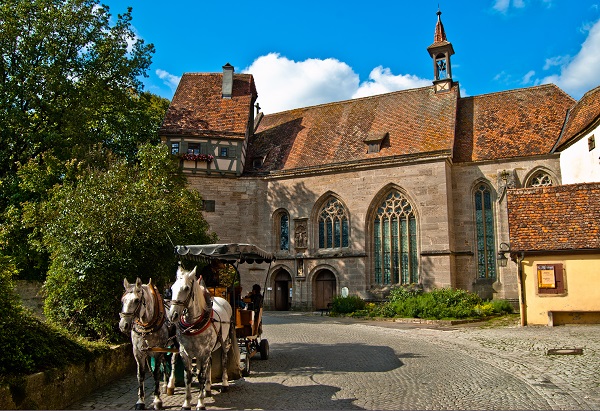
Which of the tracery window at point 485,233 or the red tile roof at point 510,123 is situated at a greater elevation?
the red tile roof at point 510,123

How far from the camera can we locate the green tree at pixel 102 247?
10.4 m

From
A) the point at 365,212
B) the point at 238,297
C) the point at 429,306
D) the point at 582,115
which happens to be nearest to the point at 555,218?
the point at 429,306

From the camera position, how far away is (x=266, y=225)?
30.6 metres

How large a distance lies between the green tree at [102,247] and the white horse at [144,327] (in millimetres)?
3162

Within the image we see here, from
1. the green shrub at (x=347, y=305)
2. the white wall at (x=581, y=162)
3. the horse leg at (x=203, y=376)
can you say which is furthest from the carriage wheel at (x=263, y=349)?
the white wall at (x=581, y=162)

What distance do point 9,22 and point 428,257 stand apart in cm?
2103

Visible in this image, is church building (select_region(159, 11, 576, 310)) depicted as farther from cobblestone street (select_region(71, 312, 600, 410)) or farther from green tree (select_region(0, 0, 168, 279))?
cobblestone street (select_region(71, 312, 600, 410))

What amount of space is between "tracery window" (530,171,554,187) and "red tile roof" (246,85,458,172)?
177 inches

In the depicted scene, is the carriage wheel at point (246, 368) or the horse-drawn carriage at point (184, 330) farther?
the carriage wheel at point (246, 368)

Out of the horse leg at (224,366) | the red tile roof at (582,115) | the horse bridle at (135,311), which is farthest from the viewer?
the red tile roof at (582,115)

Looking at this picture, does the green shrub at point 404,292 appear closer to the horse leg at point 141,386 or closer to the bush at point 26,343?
the bush at point 26,343

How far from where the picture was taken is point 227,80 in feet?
112

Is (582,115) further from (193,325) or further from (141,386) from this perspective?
(141,386)

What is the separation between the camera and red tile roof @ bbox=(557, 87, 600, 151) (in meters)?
22.7
